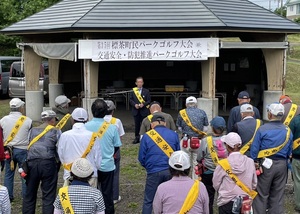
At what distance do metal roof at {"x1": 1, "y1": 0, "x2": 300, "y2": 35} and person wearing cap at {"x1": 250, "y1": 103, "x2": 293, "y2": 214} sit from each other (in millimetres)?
6170

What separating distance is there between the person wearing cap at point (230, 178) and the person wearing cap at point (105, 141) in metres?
1.66

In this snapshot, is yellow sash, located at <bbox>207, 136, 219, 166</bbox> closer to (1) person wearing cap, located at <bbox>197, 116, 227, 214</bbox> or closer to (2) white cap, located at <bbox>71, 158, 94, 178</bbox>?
(1) person wearing cap, located at <bbox>197, 116, 227, 214</bbox>

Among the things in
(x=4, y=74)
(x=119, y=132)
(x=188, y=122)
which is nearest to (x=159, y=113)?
(x=188, y=122)

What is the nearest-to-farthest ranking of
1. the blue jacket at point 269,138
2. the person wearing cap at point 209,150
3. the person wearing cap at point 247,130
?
the person wearing cap at point 209,150
the blue jacket at point 269,138
the person wearing cap at point 247,130

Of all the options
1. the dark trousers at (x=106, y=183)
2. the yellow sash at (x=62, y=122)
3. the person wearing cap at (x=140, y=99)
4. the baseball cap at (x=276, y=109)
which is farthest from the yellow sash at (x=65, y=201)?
the person wearing cap at (x=140, y=99)

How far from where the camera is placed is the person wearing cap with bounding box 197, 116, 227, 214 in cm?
510

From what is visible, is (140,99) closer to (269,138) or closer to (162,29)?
(162,29)

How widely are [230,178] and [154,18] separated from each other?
809cm

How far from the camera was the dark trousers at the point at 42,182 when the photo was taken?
17.5 feet

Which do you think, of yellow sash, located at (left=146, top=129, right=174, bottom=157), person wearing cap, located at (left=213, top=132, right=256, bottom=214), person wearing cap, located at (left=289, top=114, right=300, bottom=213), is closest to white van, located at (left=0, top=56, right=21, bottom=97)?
yellow sash, located at (left=146, top=129, right=174, bottom=157)

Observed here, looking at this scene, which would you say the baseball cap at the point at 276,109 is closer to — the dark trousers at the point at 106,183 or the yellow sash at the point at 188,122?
the yellow sash at the point at 188,122

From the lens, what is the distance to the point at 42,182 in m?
5.46

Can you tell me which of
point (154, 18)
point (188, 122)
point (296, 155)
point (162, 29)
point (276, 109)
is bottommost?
point (296, 155)

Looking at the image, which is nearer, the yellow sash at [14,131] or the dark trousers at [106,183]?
the dark trousers at [106,183]
